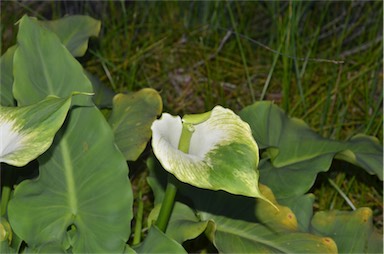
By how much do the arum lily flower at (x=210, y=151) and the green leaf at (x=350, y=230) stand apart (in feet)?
1.13

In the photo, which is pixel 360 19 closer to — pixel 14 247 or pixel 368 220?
pixel 368 220

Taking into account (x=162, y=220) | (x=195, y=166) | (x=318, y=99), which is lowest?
(x=318, y=99)

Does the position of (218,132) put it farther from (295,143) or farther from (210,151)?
(295,143)

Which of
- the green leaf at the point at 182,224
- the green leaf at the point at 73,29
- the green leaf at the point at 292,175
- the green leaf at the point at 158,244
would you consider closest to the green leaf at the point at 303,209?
the green leaf at the point at 292,175

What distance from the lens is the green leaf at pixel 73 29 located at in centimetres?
153

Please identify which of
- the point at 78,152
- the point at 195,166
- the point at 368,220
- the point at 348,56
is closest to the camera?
the point at 195,166

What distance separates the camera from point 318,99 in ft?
6.06

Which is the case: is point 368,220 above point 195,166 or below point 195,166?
below

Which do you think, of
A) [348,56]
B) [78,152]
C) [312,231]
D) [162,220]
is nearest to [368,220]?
[312,231]

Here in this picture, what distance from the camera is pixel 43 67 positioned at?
121 cm

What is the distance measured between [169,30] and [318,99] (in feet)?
1.37

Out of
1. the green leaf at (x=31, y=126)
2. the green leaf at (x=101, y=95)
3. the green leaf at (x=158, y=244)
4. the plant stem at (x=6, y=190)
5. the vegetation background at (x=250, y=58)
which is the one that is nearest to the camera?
the green leaf at (x=31, y=126)

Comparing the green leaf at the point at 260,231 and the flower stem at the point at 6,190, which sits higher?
the green leaf at the point at 260,231

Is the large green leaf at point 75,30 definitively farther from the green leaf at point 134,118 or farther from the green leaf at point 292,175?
the green leaf at point 292,175
